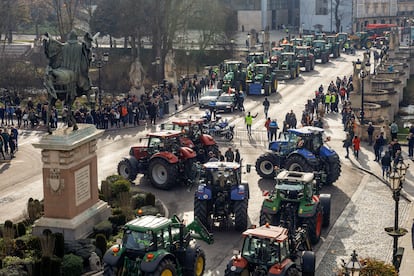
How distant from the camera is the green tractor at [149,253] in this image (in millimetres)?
18562

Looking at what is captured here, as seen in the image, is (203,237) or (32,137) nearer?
(203,237)

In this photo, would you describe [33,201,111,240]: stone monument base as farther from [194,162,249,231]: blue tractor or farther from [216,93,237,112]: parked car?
[216,93,237,112]: parked car

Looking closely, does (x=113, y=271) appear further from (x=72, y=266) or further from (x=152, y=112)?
(x=152, y=112)

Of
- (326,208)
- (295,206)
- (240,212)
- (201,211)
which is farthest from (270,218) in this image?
(326,208)

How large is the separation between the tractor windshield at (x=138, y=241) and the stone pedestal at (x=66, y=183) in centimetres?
447

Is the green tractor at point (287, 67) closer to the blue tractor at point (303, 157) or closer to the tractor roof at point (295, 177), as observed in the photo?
the blue tractor at point (303, 157)

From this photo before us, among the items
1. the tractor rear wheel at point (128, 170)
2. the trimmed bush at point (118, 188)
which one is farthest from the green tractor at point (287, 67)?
the trimmed bush at point (118, 188)

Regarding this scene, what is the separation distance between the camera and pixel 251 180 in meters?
32.7

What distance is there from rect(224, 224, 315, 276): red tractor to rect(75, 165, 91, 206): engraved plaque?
6396 mm

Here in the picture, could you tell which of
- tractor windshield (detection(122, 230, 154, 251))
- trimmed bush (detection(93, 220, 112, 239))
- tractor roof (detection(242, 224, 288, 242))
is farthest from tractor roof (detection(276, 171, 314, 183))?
tractor windshield (detection(122, 230, 154, 251))

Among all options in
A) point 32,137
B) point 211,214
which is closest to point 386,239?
point 211,214

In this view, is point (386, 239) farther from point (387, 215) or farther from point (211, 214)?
point (211, 214)

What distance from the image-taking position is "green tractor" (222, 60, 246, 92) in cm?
5641

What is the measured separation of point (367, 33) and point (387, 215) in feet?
231
